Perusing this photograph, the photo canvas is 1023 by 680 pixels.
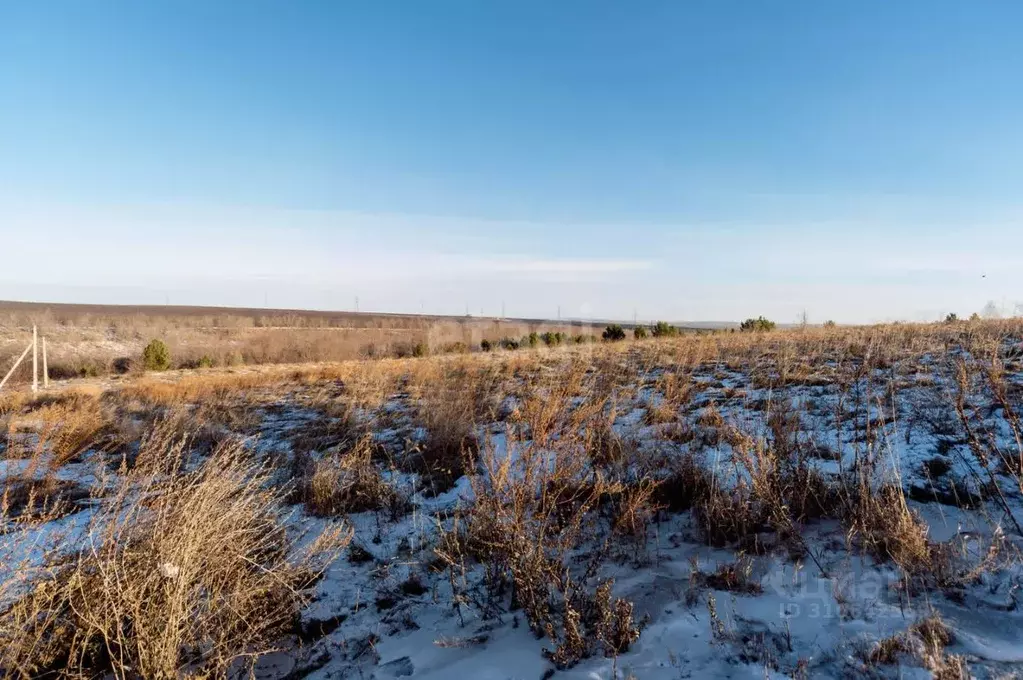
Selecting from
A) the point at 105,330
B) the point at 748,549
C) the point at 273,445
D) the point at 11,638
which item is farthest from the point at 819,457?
the point at 105,330

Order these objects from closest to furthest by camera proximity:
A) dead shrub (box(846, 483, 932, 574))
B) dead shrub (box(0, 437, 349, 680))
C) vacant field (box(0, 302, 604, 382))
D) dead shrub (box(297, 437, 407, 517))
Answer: dead shrub (box(0, 437, 349, 680)) < dead shrub (box(846, 483, 932, 574)) < dead shrub (box(297, 437, 407, 517)) < vacant field (box(0, 302, 604, 382))

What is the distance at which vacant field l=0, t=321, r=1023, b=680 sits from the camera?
82.6 inches

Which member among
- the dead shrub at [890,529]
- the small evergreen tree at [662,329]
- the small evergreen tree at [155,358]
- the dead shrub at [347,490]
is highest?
the small evergreen tree at [662,329]

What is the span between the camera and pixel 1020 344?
23.7ft

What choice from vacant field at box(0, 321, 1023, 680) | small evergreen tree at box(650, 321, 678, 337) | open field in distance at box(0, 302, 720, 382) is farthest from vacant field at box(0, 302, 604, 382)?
vacant field at box(0, 321, 1023, 680)

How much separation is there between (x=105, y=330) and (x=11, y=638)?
156 ft

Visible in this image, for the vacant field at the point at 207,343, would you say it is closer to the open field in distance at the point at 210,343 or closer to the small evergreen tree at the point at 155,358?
the open field in distance at the point at 210,343

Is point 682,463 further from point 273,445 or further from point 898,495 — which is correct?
point 273,445

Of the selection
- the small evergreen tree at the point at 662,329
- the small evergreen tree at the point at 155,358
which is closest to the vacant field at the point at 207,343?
the small evergreen tree at the point at 155,358

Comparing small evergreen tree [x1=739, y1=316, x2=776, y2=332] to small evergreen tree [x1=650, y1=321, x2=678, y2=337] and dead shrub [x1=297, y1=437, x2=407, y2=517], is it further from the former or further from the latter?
dead shrub [x1=297, y1=437, x2=407, y2=517]

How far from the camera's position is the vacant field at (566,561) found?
2.10 m

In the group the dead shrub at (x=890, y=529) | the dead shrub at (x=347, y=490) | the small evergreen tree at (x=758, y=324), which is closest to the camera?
the dead shrub at (x=890, y=529)

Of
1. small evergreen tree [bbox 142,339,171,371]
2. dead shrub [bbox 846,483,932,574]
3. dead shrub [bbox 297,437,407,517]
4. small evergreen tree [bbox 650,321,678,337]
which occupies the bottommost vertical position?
small evergreen tree [bbox 142,339,171,371]

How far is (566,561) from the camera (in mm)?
2934
